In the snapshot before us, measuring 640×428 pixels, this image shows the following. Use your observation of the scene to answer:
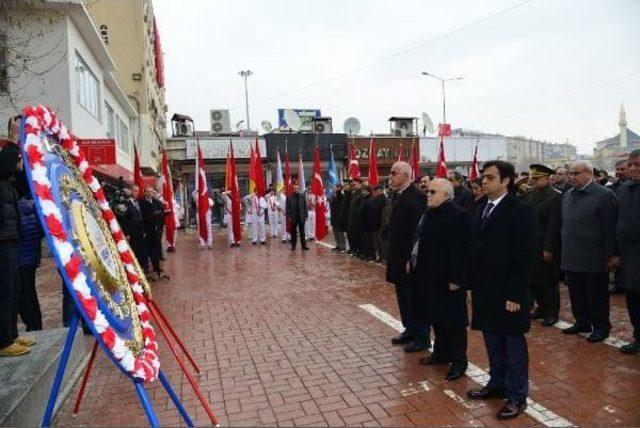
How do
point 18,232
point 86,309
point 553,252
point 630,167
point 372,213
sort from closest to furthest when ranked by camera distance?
point 86,309 < point 18,232 < point 630,167 < point 553,252 < point 372,213

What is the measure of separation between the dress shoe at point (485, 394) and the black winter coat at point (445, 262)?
0.70 metres

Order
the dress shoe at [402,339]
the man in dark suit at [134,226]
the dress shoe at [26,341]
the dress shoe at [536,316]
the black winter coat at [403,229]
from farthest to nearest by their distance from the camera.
Answer: the man in dark suit at [134,226]
the dress shoe at [536,316]
the dress shoe at [402,339]
the black winter coat at [403,229]
the dress shoe at [26,341]

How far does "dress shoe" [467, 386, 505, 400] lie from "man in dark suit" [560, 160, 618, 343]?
6.75ft

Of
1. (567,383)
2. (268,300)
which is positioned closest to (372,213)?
(268,300)

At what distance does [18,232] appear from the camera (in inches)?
168

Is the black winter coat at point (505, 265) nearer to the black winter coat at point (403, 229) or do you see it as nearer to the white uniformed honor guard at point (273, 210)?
the black winter coat at point (403, 229)

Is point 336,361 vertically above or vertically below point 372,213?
below

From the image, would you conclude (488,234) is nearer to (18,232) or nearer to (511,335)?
(511,335)

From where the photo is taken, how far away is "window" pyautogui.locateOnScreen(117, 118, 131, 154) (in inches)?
993

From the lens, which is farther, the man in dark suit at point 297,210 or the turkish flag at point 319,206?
the turkish flag at point 319,206

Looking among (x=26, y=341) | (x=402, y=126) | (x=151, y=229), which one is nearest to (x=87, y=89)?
(x=151, y=229)

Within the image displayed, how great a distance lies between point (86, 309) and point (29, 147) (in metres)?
0.96

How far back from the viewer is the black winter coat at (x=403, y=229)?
18.1ft

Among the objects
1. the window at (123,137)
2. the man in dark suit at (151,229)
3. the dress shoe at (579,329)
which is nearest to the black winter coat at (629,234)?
the dress shoe at (579,329)
